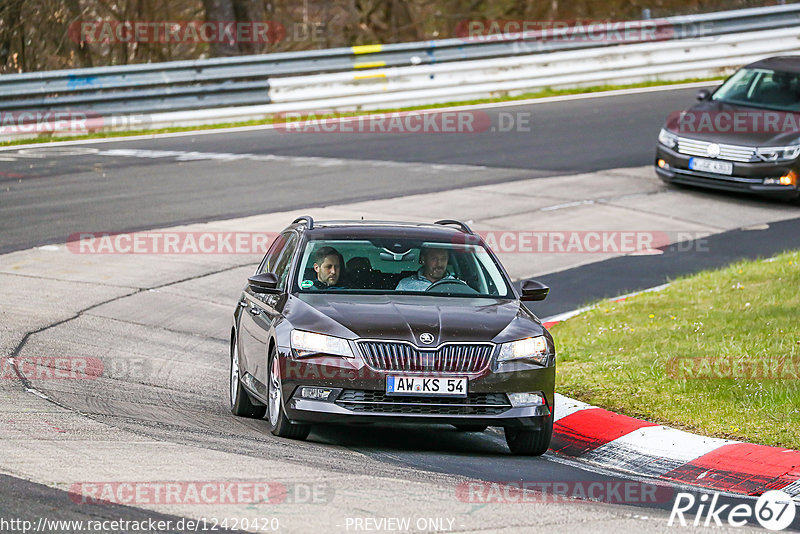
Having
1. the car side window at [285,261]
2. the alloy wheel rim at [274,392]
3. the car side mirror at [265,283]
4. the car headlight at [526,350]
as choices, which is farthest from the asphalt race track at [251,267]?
the car side window at [285,261]

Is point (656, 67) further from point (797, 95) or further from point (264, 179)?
point (264, 179)

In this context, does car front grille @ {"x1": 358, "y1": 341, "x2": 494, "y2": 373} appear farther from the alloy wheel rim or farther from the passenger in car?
the passenger in car

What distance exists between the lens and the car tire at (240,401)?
966 cm

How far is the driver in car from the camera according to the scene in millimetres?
9438

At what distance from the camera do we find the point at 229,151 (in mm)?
22078

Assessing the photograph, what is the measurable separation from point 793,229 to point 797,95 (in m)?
3.20

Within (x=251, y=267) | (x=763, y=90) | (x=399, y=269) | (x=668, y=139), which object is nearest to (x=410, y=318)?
(x=399, y=269)

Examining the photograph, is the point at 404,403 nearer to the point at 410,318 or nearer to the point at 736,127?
the point at 410,318

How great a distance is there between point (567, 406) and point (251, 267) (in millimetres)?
6670

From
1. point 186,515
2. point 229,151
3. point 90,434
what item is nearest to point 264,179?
point 229,151

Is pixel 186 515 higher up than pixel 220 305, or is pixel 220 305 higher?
pixel 186 515

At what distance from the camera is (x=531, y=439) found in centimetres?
859

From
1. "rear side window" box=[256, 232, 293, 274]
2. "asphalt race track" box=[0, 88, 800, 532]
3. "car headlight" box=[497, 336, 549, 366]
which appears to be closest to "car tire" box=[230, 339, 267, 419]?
"asphalt race track" box=[0, 88, 800, 532]

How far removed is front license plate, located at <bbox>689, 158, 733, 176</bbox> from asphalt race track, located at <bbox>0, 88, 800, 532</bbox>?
0.56 meters
